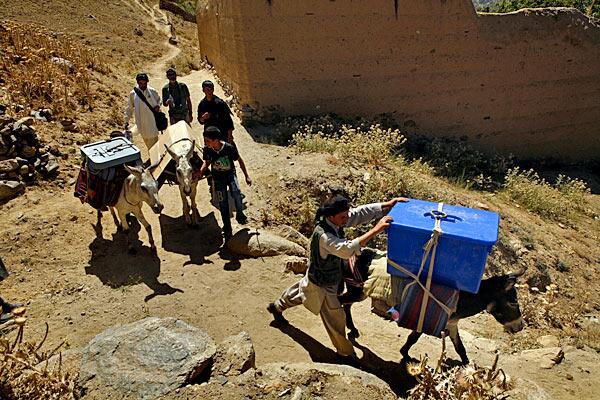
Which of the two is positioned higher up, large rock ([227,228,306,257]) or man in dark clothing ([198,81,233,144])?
man in dark clothing ([198,81,233,144])

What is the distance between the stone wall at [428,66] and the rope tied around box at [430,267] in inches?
259

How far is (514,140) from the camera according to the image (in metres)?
11.4

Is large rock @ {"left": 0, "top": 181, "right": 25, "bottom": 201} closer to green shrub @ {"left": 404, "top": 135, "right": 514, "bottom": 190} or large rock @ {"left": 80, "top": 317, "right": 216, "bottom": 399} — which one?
large rock @ {"left": 80, "top": 317, "right": 216, "bottom": 399}

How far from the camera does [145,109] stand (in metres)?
6.29

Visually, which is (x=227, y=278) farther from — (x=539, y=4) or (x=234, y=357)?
(x=539, y=4)

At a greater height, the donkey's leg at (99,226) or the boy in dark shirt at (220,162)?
the boy in dark shirt at (220,162)

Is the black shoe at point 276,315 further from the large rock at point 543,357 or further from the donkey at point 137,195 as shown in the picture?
the large rock at point 543,357

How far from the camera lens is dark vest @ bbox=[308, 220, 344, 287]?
10.9ft

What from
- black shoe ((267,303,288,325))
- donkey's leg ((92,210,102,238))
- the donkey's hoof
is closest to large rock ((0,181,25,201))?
donkey's leg ((92,210,102,238))

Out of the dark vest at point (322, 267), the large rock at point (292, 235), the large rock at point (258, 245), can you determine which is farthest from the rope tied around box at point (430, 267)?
the large rock at point (292, 235)

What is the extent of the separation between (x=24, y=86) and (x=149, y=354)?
8162 millimetres

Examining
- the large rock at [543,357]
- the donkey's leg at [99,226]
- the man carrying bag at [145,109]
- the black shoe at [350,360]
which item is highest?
the man carrying bag at [145,109]

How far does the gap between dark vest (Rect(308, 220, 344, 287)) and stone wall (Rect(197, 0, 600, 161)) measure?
6.32 meters

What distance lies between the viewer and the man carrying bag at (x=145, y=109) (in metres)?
6.20
